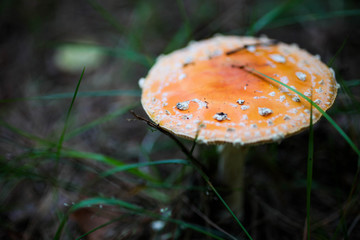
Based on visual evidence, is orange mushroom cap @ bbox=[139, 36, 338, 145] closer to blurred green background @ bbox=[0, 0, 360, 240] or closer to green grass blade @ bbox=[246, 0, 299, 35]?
blurred green background @ bbox=[0, 0, 360, 240]

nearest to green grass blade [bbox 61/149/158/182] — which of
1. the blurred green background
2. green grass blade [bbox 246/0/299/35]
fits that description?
the blurred green background

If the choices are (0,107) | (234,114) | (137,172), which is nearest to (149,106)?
(234,114)

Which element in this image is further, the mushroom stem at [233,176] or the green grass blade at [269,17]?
the green grass blade at [269,17]

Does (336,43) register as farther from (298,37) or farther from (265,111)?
(265,111)

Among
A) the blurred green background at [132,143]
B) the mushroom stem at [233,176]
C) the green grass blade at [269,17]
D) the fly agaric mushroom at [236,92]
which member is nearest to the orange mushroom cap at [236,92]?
the fly agaric mushroom at [236,92]

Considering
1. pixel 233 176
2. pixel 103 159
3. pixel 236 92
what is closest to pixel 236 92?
pixel 236 92

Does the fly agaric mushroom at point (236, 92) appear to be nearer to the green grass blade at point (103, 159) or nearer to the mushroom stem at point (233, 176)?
the mushroom stem at point (233, 176)
